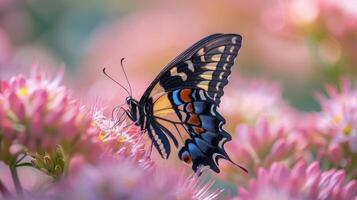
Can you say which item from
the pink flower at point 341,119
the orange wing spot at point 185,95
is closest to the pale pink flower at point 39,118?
the orange wing spot at point 185,95

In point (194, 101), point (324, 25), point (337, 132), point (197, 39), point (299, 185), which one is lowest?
point (299, 185)

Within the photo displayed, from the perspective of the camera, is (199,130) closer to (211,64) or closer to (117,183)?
(211,64)

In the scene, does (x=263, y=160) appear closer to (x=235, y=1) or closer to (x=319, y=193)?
(x=319, y=193)

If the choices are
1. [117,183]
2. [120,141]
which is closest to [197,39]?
[120,141]

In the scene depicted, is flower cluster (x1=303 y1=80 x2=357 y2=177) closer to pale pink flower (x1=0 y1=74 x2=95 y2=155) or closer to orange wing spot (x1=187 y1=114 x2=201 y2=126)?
orange wing spot (x1=187 y1=114 x2=201 y2=126)

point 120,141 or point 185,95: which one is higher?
point 185,95
